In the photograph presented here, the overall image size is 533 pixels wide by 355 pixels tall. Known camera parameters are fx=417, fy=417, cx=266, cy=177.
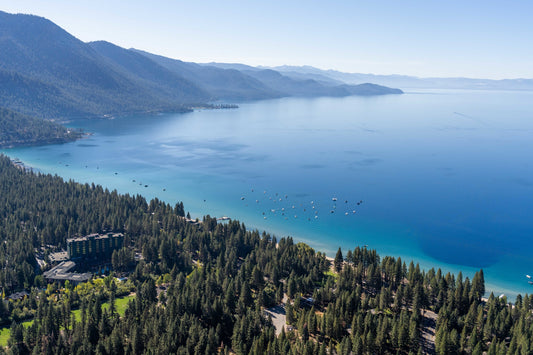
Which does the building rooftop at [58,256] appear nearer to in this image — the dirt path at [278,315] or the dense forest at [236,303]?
the dense forest at [236,303]

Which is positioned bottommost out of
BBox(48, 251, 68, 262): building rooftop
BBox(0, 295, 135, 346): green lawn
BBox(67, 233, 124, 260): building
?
BBox(0, 295, 135, 346): green lawn

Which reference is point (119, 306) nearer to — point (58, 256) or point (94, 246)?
point (94, 246)

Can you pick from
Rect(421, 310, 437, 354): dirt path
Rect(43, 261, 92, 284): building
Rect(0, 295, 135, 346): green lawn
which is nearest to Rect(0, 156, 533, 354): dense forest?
Rect(421, 310, 437, 354): dirt path

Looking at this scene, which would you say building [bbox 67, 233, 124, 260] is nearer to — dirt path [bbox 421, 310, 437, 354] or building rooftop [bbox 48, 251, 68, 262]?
building rooftop [bbox 48, 251, 68, 262]

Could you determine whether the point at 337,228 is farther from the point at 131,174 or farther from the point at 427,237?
the point at 131,174

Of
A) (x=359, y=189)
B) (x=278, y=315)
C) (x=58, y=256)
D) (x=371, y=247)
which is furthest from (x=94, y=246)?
(x=359, y=189)

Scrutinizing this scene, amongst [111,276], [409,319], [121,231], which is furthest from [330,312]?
[121,231]

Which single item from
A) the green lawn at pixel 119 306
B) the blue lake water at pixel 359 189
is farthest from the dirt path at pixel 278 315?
the blue lake water at pixel 359 189

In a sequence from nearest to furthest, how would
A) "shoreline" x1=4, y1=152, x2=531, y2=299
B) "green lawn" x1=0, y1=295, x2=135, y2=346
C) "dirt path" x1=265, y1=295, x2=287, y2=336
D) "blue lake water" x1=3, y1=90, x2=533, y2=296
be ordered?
"green lawn" x1=0, y1=295, x2=135, y2=346, "dirt path" x1=265, y1=295, x2=287, y2=336, "shoreline" x1=4, y1=152, x2=531, y2=299, "blue lake water" x1=3, y1=90, x2=533, y2=296
